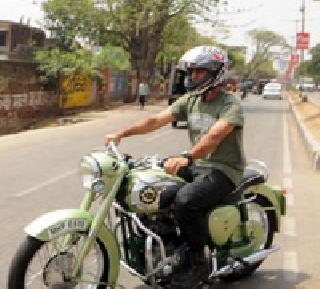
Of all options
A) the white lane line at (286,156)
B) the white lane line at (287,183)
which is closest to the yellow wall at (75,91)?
the white lane line at (286,156)

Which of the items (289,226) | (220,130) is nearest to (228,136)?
(220,130)

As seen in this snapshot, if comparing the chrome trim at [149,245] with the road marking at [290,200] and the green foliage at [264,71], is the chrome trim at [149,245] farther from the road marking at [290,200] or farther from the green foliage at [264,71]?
the green foliage at [264,71]

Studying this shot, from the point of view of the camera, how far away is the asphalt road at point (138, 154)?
550 centimetres

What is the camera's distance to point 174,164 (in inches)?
155

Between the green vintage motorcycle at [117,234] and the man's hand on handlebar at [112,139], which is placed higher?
the man's hand on handlebar at [112,139]

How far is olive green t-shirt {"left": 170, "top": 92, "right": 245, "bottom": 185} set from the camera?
4332mm

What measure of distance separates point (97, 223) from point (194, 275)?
87 cm

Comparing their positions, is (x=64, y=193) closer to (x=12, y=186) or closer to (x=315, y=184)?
(x=12, y=186)

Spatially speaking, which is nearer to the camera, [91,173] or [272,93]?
[91,173]

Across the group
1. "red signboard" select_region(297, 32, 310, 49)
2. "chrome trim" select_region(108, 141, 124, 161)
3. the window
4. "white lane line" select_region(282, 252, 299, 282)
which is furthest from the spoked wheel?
the window

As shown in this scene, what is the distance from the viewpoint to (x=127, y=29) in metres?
38.0

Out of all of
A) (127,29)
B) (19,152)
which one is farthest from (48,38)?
(19,152)

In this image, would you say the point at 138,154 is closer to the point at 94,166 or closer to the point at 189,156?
the point at 189,156

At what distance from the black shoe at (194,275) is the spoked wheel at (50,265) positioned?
0.58 metres
